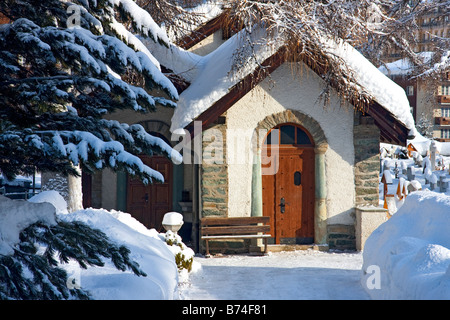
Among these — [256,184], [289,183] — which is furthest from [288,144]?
[256,184]

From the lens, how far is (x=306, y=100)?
393 inches

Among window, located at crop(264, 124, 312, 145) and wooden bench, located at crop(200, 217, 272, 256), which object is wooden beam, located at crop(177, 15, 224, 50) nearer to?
window, located at crop(264, 124, 312, 145)

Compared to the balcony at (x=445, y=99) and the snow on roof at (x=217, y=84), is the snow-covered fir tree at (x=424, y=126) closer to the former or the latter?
the balcony at (x=445, y=99)

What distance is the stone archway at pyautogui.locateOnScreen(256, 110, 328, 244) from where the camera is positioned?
9953 millimetres

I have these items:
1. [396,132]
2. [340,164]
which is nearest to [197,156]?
[340,164]

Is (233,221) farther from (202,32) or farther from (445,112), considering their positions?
(445,112)

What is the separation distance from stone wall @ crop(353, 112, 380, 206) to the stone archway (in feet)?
2.36

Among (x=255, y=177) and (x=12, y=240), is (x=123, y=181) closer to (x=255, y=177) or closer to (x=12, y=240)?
(x=255, y=177)

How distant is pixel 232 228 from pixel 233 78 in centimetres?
303

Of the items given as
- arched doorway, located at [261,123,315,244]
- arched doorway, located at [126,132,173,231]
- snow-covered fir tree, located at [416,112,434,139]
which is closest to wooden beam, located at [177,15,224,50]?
arched doorway, located at [126,132,173,231]

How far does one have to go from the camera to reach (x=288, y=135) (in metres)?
10.3

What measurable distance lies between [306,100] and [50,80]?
7.42 metres

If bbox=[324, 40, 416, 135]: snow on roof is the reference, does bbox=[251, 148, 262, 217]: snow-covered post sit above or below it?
below

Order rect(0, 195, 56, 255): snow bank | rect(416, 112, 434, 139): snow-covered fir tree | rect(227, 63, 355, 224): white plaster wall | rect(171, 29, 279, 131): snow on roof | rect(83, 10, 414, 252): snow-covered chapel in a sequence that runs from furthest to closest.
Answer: rect(416, 112, 434, 139): snow-covered fir tree
rect(227, 63, 355, 224): white plaster wall
rect(83, 10, 414, 252): snow-covered chapel
rect(171, 29, 279, 131): snow on roof
rect(0, 195, 56, 255): snow bank
